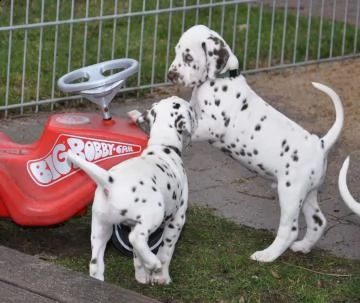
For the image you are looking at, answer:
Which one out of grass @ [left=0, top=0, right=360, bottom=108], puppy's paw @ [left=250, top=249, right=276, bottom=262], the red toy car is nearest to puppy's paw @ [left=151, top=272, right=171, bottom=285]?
the red toy car

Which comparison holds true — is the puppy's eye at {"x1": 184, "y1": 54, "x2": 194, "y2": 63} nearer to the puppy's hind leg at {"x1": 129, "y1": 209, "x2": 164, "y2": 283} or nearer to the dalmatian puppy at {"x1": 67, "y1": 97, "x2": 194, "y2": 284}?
the dalmatian puppy at {"x1": 67, "y1": 97, "x2": 194, "y2": 284}

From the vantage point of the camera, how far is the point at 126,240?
6.27m

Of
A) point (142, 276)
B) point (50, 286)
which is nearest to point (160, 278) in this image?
point (142, 276)

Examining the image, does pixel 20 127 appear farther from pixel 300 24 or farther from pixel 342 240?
pixel 300 24

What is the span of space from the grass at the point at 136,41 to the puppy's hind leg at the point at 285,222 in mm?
3029

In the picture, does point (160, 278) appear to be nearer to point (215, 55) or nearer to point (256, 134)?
point (256, 134)

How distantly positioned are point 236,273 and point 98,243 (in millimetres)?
887

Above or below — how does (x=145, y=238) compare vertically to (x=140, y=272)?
above

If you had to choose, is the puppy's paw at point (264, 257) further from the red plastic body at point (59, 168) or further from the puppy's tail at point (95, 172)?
the puppy's tail at point (95, 172)

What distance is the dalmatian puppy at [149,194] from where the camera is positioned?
546cm

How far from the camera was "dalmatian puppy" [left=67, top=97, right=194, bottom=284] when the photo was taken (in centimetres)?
546

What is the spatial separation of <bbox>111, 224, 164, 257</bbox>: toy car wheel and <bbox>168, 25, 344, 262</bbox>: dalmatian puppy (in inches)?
20.5

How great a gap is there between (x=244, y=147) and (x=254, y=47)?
412cm

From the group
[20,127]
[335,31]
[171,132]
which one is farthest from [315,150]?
[335,31]
